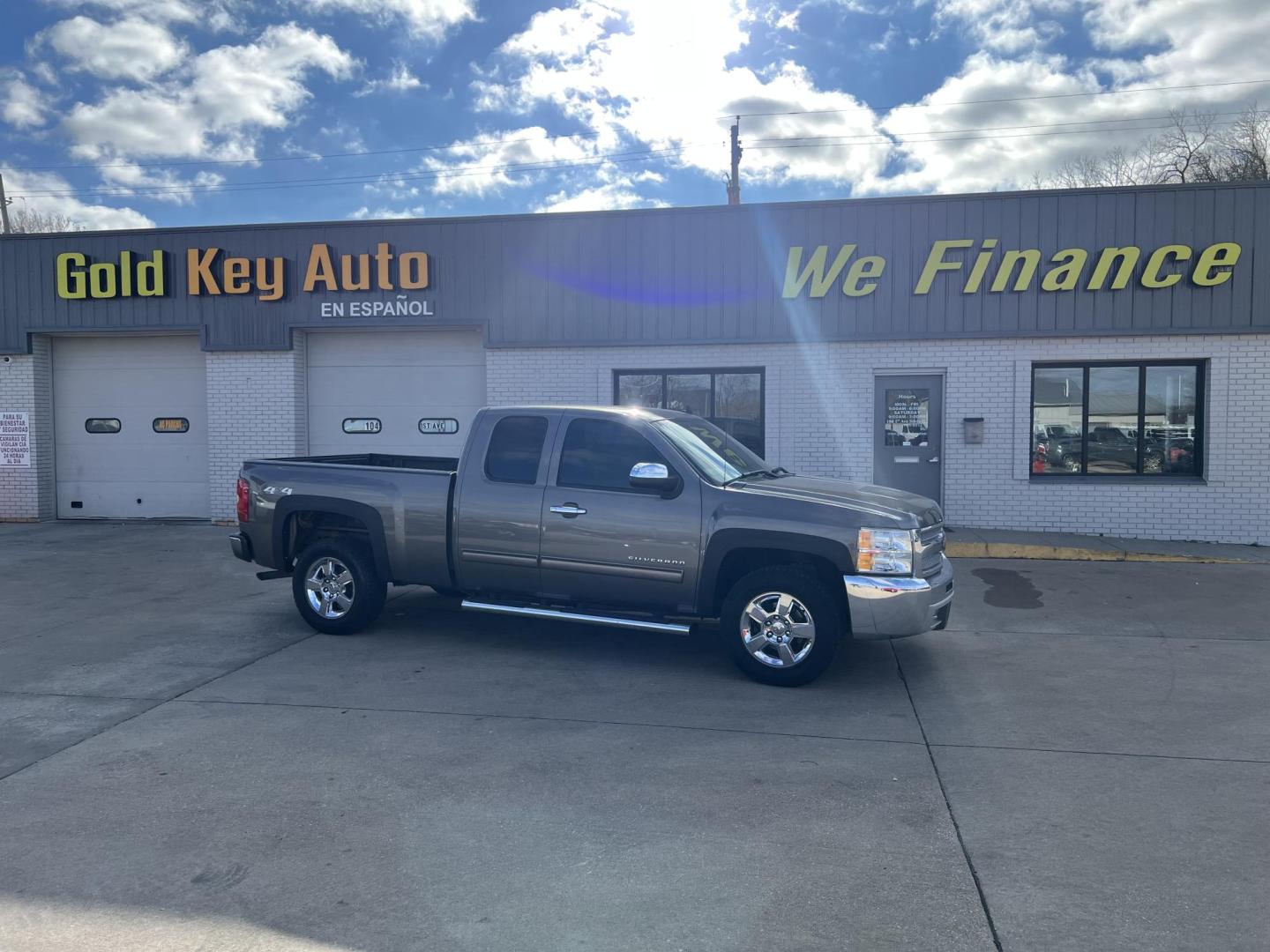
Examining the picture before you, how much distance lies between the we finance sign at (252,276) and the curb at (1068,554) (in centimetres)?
866

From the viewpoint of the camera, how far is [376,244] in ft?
48.8

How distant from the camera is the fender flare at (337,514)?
7785 mm

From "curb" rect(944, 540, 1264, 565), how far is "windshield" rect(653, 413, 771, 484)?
5003 mm

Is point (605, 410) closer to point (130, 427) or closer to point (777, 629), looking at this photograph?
point (777, 629)

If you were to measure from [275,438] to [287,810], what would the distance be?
11873mm

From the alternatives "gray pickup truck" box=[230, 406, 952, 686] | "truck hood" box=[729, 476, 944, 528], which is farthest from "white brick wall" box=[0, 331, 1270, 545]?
"truck hood" box=[729, 476, 944, 528]

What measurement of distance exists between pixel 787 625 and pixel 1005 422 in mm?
8153

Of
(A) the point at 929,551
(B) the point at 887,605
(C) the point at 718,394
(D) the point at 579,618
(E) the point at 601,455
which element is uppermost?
(C) the point at 718,394

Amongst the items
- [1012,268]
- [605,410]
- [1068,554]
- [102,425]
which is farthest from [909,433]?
[102,425]

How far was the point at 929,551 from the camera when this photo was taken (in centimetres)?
666

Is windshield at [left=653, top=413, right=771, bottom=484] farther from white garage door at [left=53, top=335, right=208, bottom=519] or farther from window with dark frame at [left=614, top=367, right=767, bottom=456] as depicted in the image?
white garage door at [left=53, top=335, right=208, bottom=519]

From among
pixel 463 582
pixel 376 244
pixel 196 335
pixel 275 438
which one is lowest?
pixel 463 582

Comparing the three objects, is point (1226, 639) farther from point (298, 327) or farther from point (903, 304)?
point (298, 327)

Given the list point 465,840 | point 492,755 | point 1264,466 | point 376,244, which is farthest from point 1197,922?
point 376,244
